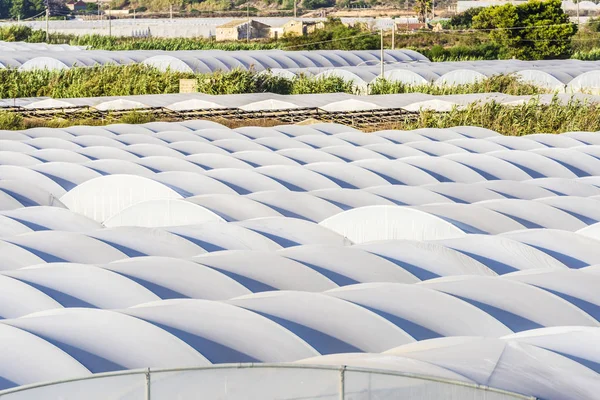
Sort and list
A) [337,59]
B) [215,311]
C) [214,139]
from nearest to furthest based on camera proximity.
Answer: [215,311] → [214,139] → [337,59]

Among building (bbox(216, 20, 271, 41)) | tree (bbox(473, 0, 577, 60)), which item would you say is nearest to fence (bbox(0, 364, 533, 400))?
tree (bbox(473, 0, 577, 60))

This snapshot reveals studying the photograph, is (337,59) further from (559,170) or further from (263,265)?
(263,265)

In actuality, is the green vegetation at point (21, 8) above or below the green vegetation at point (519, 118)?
above

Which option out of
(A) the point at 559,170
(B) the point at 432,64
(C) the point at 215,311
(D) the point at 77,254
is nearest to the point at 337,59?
(B) the point at 432,64

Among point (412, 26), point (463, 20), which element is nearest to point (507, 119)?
point (463, 20)

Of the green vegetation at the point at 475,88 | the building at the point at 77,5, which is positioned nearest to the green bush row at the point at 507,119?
the green vegetation at the point at 475,88

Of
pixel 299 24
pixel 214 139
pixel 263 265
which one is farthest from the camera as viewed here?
pixel 299 24

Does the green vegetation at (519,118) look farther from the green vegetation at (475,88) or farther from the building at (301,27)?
the building at (301,27)
